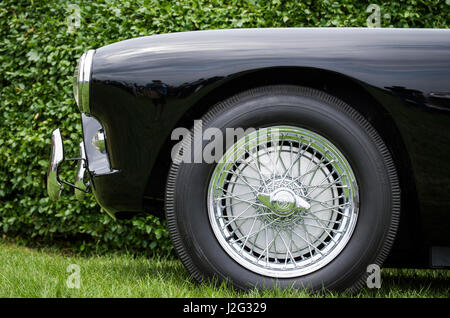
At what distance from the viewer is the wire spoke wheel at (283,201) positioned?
70.6 inches

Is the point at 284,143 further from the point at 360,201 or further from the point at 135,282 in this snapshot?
the point at 135,282

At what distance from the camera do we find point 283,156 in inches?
74.0

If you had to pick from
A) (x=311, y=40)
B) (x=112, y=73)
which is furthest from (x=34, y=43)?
(x=311, y=40)

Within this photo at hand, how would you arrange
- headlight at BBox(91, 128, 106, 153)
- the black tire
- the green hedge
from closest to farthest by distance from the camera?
the black tire → headlight at BBox(91, 128, 106, 153) → the green hedge

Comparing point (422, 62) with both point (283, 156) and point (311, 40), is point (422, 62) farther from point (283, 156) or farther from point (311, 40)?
point (283, 156)

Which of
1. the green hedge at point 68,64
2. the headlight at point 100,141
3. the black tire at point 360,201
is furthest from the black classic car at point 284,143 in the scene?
the green hedge at point 68,64

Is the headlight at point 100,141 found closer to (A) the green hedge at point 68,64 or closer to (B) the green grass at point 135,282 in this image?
(B) the green grass at point 135,282

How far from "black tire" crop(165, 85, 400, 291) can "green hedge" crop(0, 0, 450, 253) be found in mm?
1602

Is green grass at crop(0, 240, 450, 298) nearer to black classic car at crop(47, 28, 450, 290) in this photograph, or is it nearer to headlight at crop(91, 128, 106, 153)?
black classic car at crop(47, 28, 450, 290)

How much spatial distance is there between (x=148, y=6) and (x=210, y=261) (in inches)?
91.1

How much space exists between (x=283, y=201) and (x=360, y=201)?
11.8 inches

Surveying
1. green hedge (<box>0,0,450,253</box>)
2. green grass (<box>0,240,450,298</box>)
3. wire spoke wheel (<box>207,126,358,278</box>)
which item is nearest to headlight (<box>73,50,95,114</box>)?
wire spoke wheel (<box>207,126,358,278</box>)

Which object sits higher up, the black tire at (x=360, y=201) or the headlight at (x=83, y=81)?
the headlight at (x=83, y=81)

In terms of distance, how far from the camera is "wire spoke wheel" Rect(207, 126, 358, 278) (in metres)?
1.79
